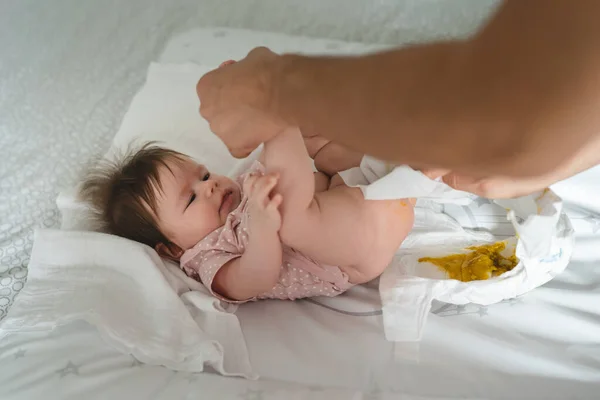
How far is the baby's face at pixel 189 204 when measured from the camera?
2.88 feet

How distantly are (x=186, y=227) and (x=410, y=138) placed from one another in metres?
0.63

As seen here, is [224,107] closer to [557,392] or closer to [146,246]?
[146,246]

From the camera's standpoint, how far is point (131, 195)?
877mm

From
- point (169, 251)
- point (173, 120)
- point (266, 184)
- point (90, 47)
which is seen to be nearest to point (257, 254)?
point (266, 184)

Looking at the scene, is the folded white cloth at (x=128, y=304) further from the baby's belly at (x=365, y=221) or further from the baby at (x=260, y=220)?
the baby's belly at (x=365, y=221)

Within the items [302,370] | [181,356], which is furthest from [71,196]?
[302,370]

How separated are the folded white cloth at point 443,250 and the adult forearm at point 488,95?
33 cm

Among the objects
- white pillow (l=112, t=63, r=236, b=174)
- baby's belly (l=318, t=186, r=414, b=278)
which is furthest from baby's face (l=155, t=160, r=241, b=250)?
baby's belly (l=318, t=186, r=414, b=278)

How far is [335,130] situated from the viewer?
1.17ft

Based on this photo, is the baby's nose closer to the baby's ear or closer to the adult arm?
the baby's ear

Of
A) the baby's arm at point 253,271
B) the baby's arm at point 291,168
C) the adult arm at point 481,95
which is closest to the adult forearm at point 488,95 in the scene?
the adult arm at point 481,95

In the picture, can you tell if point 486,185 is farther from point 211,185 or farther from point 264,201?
point 211,185

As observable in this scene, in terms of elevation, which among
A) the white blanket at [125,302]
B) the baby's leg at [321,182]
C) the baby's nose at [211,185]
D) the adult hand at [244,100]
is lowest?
the white blanket at [125,302]

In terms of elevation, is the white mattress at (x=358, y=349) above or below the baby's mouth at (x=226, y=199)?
below
